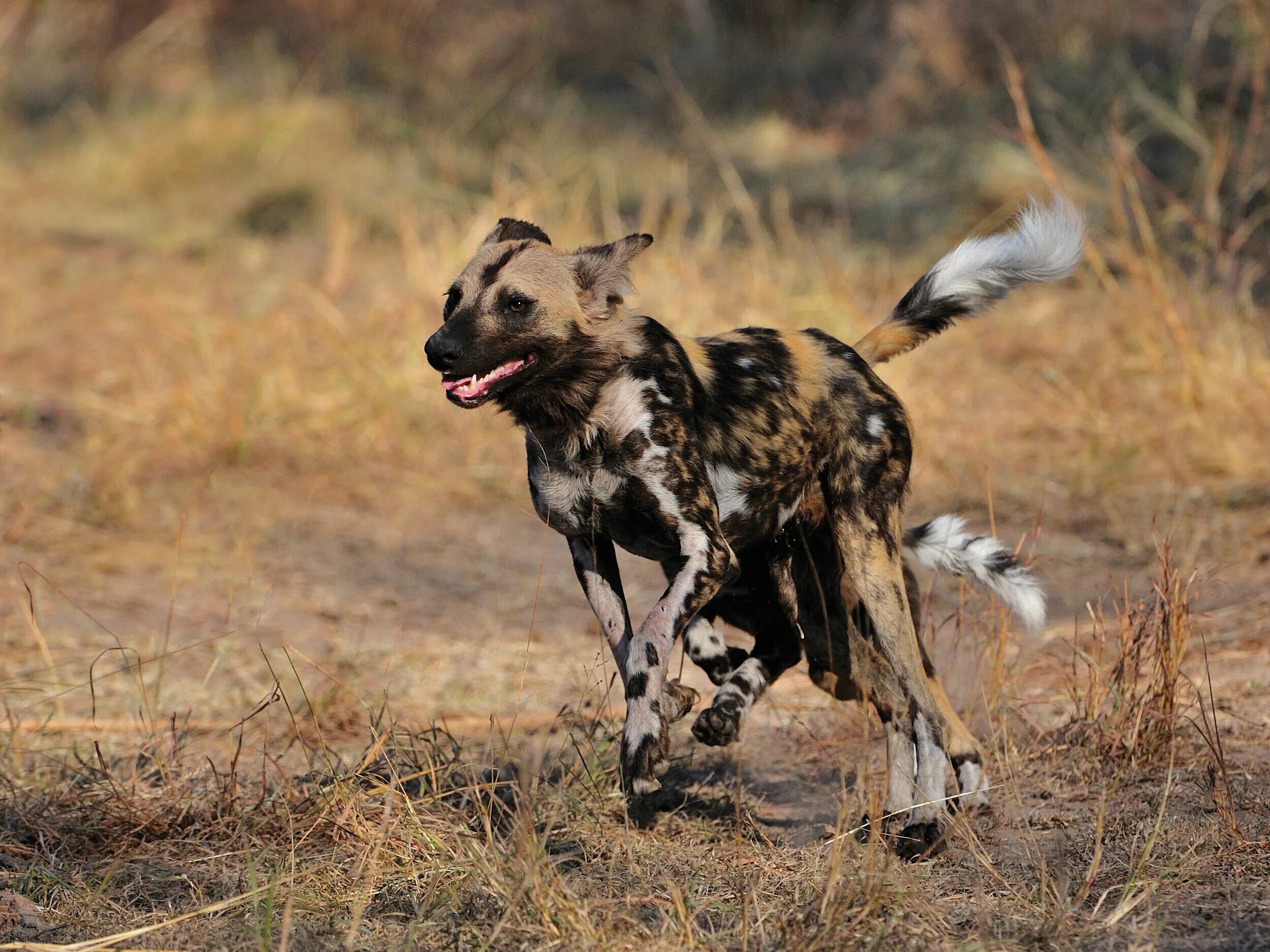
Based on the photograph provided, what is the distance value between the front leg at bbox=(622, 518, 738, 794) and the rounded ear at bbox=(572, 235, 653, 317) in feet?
1.58

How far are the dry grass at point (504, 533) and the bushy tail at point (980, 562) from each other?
0.15 meters

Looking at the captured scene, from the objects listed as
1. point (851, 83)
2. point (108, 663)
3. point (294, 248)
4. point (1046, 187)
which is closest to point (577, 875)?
point (108, 663)

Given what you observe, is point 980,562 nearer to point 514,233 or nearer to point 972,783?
point 972,783

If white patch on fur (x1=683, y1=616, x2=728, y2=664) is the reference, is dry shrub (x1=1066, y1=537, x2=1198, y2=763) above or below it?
below

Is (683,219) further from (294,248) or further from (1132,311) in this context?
(294,248)

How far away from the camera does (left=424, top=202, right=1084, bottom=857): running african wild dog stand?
9.56 ft

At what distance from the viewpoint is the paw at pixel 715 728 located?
297 cm

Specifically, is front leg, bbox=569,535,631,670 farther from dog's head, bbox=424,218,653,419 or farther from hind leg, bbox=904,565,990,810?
hind leg, bbox=904,565,990,810

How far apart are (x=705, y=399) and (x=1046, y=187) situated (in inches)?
219

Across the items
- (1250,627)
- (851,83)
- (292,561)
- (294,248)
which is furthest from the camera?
(851,83)

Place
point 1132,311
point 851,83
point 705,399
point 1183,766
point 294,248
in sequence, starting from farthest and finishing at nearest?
point 851,83, point 294,248, point 1132,311, point 1183,766, point 705,399

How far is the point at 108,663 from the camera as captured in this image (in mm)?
4418

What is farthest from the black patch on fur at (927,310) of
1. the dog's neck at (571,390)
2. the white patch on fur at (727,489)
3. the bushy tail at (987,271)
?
the dog's neck at (571,390)

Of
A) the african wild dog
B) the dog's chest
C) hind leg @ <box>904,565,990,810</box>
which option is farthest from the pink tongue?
hind leg @ <box>904,565,990,810</box>
